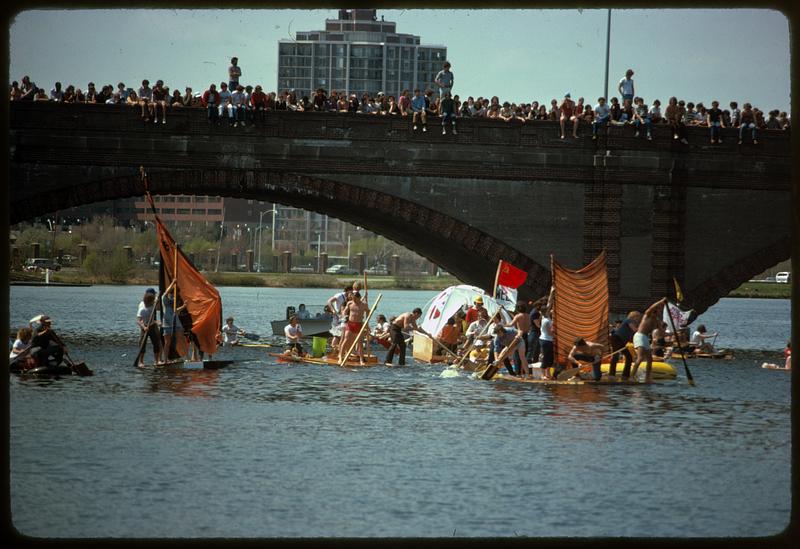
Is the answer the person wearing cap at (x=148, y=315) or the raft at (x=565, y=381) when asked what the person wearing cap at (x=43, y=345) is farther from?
the raft at (x=565, y=381)

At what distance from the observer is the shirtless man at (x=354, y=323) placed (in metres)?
33.9

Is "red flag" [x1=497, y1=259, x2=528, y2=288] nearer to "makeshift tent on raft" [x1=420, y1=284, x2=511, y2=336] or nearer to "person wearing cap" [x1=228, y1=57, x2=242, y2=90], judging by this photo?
"makeshift tent on raft" [x1=420, y1=284, x2=511, y2=336]

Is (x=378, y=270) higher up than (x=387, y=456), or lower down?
higher up

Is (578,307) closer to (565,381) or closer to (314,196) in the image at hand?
(565,381)

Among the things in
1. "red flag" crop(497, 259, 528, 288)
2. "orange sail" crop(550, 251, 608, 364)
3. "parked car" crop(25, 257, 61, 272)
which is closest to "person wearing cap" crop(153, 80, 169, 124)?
"red flag" crop(497, 259, 528, 288)

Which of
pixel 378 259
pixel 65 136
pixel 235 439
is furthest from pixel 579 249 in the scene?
pixel 378 259

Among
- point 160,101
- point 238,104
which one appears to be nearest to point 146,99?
point 160,101

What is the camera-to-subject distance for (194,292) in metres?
33.2

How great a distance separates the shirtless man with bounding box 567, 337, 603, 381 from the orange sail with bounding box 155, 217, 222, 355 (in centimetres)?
843

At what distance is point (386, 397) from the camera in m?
28.9

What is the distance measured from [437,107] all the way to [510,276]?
664 centimetres

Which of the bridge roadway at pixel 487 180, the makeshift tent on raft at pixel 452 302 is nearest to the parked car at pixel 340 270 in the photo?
the bridge roadway at pixel 487 180

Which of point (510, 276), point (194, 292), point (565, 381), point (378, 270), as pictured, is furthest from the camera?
point (378, 270)

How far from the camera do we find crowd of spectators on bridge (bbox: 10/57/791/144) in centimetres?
4003
